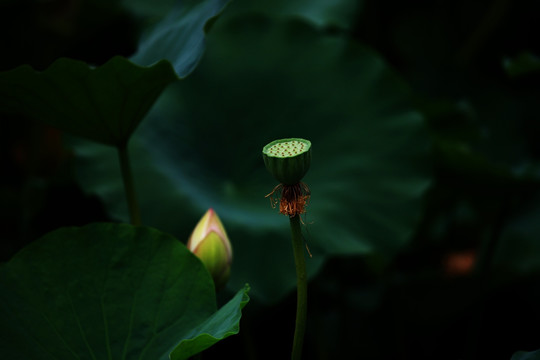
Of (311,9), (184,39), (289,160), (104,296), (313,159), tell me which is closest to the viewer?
(289,160)

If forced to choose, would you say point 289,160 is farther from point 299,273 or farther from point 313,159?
point 313,159

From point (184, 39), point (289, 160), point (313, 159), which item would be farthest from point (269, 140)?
point (289, 160)

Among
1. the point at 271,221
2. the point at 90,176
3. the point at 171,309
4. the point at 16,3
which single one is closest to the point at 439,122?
the point at 271,221

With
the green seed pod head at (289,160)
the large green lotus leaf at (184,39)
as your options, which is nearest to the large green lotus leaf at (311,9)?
the large green lotus leaf at (184,39)

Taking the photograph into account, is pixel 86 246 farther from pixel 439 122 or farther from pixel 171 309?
pixel 439 122

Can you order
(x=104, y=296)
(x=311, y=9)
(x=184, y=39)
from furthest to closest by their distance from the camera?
(x=311, y=9), (x=184, y=39), (x=104, y=296)

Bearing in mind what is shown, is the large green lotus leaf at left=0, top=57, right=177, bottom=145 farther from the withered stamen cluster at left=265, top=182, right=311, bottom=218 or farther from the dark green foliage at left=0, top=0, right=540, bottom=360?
the withered stamen cluster at left=265, top=182, right=311, bottom=218

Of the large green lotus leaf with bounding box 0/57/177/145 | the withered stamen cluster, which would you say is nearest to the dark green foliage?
the large green lotus leaf with bounding box 0/57/177/145

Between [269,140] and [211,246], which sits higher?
[269,140]
